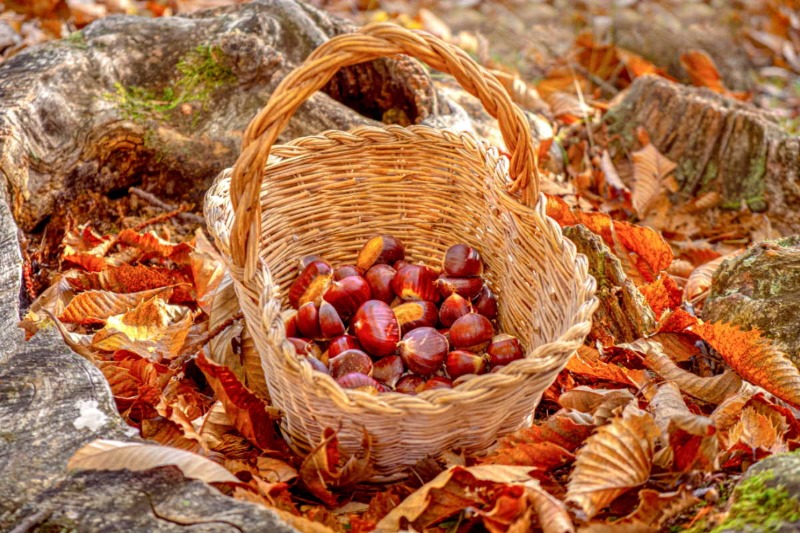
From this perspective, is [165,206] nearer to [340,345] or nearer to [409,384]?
[340,345]

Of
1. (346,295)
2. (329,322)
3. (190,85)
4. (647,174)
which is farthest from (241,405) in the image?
(647,174)

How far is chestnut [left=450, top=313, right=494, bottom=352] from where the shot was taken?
185cm

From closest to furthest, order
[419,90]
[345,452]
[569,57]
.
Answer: [345,452] → [419,90] → [569,57]

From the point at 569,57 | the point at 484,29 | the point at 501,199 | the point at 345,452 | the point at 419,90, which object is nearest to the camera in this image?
the point at 345,452

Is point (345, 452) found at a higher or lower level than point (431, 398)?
lower

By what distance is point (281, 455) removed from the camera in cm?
170

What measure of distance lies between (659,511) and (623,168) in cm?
251

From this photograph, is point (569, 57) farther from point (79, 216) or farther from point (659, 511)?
point (659, 511)

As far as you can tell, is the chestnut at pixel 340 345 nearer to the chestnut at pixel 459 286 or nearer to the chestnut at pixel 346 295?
the chestnut at pixel 346 295

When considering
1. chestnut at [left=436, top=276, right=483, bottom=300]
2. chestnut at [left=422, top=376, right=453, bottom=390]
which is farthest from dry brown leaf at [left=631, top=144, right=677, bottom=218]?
chestnut at [left=422, top=376, right=453, bottom=390]

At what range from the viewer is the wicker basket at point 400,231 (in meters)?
1.43

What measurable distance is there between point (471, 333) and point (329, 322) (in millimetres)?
370

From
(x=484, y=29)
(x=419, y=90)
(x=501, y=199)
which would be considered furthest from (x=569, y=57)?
(x=501, y=199)

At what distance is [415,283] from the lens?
6.59 ft
